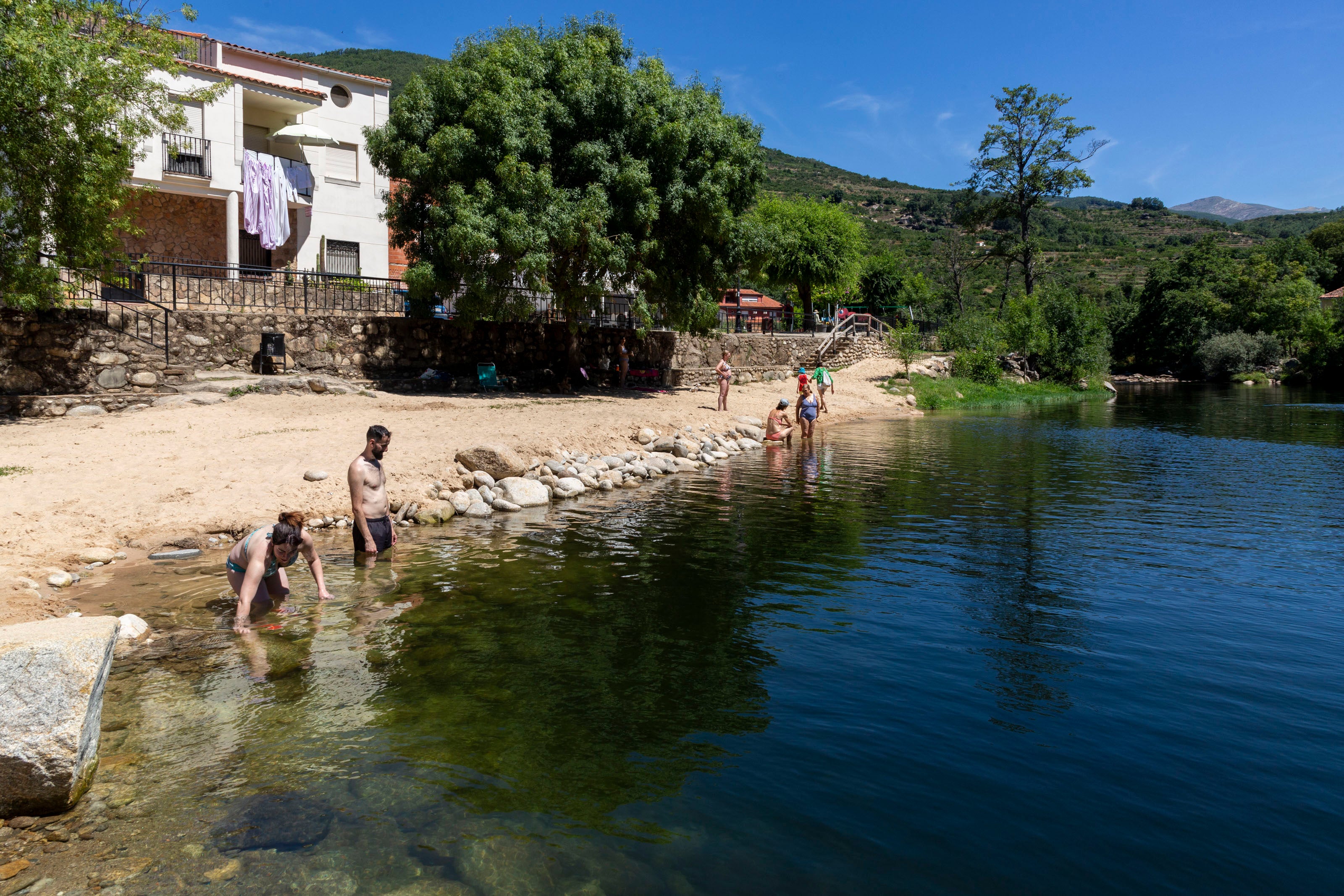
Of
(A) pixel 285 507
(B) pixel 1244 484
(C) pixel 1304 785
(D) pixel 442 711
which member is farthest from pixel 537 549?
(B) pixel 1244 484

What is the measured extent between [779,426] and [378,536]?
15929mm

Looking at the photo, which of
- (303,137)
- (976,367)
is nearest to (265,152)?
(303,137)

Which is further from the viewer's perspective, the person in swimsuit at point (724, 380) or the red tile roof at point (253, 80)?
the red tile roof at point (253, 80)

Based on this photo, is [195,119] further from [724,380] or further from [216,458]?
[216,458]

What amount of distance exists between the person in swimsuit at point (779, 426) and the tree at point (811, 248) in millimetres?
26702

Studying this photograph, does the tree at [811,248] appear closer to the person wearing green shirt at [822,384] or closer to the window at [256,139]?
the person wearing green shirt at [822,384]

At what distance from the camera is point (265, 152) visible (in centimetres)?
3284

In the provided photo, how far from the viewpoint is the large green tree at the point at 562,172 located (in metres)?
23.1

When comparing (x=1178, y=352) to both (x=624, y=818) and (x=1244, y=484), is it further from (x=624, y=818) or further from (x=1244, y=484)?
(x=624, y=818)

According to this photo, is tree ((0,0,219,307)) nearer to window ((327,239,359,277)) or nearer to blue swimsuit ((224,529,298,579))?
blue swimsuit ((224,529,298,579))

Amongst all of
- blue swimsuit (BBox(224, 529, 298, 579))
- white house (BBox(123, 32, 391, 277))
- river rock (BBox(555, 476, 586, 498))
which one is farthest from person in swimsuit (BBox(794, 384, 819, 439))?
Result: blue swimsuit (BBox(224, 529, 298, 579))

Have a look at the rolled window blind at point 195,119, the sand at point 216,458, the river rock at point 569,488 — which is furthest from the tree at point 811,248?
the river rock at point 569,488

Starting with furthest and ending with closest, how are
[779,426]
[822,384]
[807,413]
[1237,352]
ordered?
[1237,352] → [822,384] → [779,426] → [807,413]

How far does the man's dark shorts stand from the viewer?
10.2 meters
